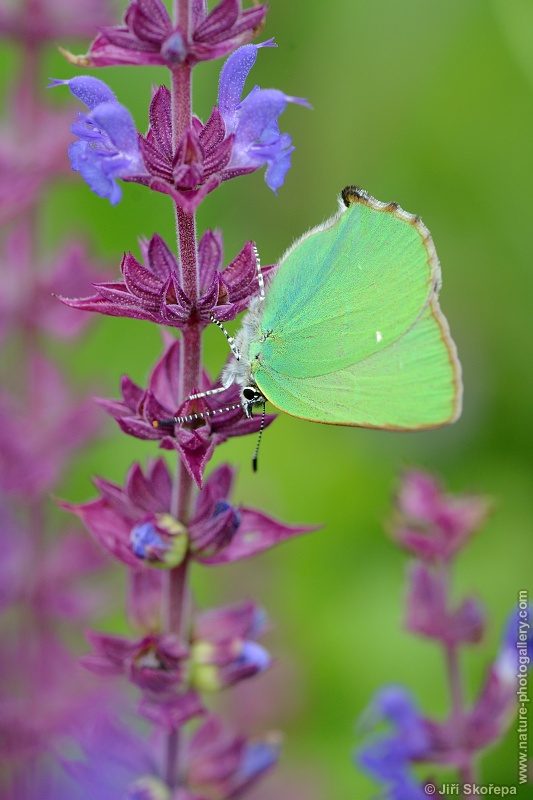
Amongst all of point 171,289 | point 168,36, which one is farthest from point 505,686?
point 168,36

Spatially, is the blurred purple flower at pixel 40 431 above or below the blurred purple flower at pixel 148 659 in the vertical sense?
above

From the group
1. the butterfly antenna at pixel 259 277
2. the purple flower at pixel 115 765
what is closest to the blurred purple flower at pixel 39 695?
the purple flower at pixel 115 765

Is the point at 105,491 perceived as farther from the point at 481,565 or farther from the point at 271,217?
the point at 271,217

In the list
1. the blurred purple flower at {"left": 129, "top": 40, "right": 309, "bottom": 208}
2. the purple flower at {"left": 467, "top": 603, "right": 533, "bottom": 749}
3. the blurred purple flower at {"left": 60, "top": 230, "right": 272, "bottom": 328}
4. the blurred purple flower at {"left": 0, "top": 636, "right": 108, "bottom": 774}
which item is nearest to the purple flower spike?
the blurred purple flower at {"left": 129, "top": 40, "right": 309, "bottom": 208}

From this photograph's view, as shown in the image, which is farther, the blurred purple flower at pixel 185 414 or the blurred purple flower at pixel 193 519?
the blurred purple flower at pixel 193 519

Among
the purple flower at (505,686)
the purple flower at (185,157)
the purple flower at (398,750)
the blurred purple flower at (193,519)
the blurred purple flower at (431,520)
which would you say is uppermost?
the purple flower at (185,157)

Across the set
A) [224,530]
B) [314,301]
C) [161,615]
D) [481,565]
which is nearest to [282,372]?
[314,301]

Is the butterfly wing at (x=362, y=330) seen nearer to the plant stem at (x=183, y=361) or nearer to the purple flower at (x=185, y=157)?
the plant stem at (x=183, y=361)
